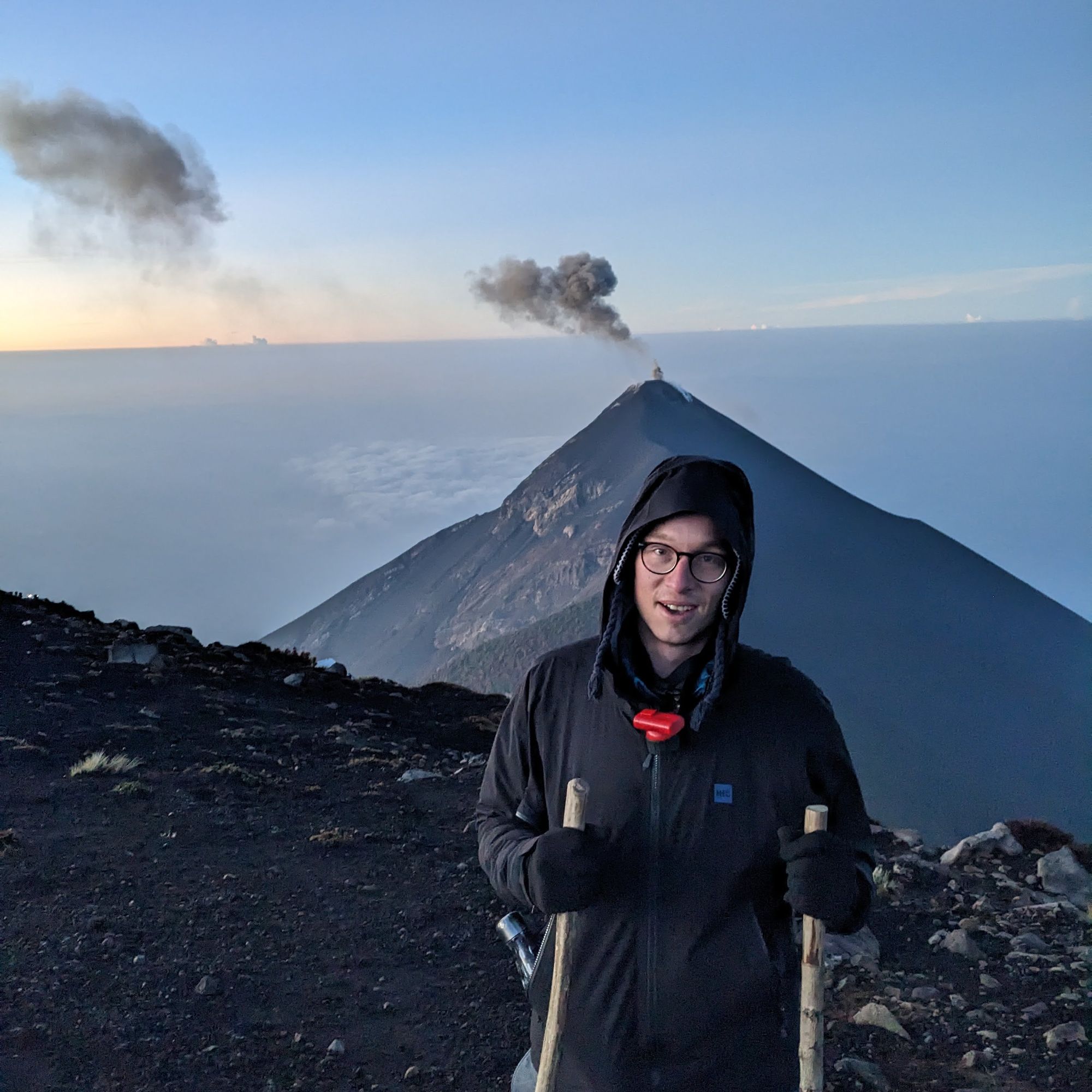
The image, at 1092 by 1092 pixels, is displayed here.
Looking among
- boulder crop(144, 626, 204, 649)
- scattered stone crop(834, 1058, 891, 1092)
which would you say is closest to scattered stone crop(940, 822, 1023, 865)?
scattered stone crop(834, 1058, 891, 1092)

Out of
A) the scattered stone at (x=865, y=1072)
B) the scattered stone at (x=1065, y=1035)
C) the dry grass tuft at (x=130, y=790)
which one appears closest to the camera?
the scattered stone at (x=865, y=1072)

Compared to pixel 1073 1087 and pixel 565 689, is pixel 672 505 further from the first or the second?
pixel 1073 1087

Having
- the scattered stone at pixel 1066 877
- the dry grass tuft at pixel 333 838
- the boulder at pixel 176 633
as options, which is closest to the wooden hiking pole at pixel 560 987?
the dry grass tuft at pixel 333 838

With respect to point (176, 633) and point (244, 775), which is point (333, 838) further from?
point (176, 633)

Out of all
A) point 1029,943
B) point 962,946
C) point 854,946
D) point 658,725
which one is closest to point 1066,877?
A: point 1029,943

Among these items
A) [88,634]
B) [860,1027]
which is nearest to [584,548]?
[88,634]

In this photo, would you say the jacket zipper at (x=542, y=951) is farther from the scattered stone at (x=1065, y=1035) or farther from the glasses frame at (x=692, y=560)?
the scattered stone at (x=1065, y=1035)

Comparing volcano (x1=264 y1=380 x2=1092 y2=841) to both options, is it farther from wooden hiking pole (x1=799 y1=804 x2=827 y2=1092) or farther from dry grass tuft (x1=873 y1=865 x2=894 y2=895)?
wooden hiking pole (x1=799 y1=804 x2=827 y2=1092)
